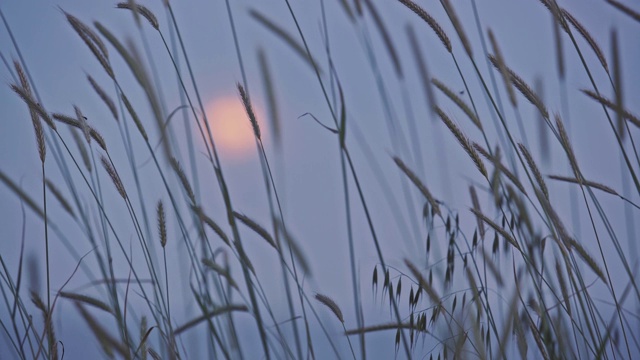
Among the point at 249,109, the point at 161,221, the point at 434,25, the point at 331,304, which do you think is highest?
the point at 434,25

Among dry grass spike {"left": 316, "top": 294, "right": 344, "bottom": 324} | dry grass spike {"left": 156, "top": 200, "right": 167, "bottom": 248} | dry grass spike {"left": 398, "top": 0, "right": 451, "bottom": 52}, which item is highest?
dry grass spike {"left": 398, "top": 0, "right": 451, "bottom": 52}

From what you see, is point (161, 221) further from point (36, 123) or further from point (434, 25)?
point (434, 25)

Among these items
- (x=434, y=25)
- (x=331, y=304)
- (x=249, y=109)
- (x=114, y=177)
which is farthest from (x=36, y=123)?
(x=434, y=25)

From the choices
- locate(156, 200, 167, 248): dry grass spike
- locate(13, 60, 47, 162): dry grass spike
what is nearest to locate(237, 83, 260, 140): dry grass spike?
locate(156, 200, 167, 248): dry grass spike

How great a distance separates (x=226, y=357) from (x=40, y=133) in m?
0.90

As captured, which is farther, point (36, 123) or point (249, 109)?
point (36, 123)

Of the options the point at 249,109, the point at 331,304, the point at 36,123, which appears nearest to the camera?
the point at 249,109

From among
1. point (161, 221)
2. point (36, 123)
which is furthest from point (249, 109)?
point (36, 123)

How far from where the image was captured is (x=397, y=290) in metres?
2.46

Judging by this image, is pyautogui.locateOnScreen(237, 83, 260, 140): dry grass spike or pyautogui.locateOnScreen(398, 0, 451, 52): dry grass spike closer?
pyautogui.locateOnScreen(237, 83, 260, 140): dry grass spike

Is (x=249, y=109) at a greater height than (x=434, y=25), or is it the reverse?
(x=434, y=25)

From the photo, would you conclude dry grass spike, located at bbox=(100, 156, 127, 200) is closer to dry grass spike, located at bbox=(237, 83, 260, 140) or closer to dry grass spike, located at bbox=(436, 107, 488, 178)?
dry grass spike, located at bbox=(237, 83, 260, 140)

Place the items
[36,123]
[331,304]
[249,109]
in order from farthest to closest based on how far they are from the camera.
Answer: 1. [331,304]
2. [36,123]
3. [249,109]

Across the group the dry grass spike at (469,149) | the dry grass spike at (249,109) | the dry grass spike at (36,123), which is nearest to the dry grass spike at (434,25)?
the dry grass spike at (469,149)
